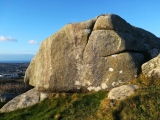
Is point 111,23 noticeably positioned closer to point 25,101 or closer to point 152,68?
point 152,68

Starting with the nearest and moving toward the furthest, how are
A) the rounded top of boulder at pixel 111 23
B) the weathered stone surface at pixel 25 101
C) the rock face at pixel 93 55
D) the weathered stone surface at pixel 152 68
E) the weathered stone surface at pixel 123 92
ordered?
the weathered stone surface at pixel 123 92 → the weathered stone surface at pixel 152 68 → the rock face at pixel 93 55 → the rounded top of boulder at pixel 111 23 → the weathered stone surface at pixel 25 101

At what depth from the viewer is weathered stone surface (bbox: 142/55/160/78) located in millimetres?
19078

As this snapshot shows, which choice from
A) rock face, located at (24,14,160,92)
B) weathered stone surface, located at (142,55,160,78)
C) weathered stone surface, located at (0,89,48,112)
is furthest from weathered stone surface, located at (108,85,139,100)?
weathered stone surface, located at (0,89,48,112)

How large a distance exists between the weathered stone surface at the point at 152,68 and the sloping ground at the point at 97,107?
53cm

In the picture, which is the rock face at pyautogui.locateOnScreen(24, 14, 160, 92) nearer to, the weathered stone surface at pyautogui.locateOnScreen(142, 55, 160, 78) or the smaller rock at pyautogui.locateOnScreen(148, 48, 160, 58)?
the smaller rock at pyautogui.locateOnScreen(148, 48, 160, 58)

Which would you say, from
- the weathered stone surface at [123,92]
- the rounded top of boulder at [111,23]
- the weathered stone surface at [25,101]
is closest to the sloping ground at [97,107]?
the weathered stone surface at [123,92]


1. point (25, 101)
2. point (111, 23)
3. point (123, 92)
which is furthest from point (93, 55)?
point (25, 101)

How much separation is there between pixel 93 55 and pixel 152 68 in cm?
469

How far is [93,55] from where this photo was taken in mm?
21953

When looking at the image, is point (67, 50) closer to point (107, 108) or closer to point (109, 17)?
point (109, 17)

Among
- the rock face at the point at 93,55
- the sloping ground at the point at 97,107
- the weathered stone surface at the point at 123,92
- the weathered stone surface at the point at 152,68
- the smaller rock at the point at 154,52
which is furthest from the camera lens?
the smaller rock at the point at 154,52

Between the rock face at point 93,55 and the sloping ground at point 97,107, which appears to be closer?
the sloping ground at point 97,107

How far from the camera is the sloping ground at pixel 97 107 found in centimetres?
1498

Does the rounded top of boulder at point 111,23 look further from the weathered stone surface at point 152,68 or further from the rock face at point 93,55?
the weathered stone surface at point 152,68
